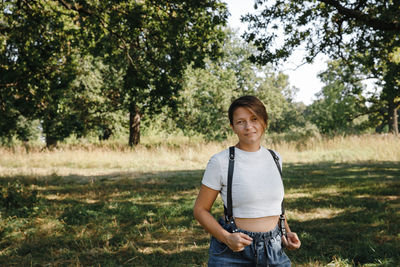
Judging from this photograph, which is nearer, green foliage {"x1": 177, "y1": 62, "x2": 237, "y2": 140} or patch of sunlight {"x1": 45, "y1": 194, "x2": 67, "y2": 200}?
patch of sunlight {"x1": 45, "y1": 194, "x2": 67, "y2": 200}

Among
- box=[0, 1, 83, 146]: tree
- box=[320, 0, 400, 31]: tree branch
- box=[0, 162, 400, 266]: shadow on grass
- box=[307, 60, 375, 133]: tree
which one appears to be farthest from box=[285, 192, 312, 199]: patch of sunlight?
box=[307, 60, 375, 133]: tree

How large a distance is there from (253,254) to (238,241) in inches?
8.6

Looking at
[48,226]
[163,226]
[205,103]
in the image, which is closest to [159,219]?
[163,226]

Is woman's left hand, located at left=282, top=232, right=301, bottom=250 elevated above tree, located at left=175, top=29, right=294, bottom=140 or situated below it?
below

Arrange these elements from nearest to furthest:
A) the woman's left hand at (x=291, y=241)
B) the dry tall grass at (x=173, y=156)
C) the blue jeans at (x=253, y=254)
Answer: the blue jeans at (x=253, y=254), the woman's left hand at (x=291, y=241), the dry tall grass at (x=173, y=156)

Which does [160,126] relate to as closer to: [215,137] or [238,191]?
[215,137]

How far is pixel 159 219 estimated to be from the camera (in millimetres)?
6391

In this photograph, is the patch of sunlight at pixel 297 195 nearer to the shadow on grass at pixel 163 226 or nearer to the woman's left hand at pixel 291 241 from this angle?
the shadow on grass at pixel 163 226

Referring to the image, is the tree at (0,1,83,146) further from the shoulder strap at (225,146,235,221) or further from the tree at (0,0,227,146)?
the shoulder strap at (225,146,235,221)

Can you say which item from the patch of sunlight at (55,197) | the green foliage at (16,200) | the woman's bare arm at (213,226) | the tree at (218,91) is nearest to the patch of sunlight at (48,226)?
the green foliage at (16,200)

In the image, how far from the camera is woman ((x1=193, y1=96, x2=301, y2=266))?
2051 millimetres

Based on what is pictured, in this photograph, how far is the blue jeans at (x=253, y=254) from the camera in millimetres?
2039

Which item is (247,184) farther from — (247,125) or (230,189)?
(247,125)

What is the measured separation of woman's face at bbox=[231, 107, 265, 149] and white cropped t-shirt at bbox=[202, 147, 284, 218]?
11cm
